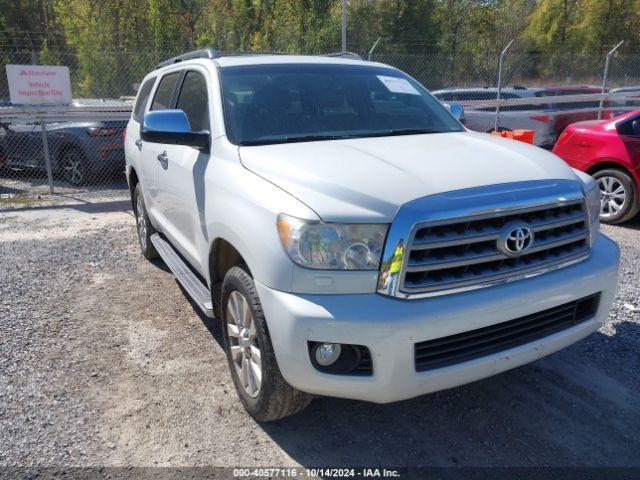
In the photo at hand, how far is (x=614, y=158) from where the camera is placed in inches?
267

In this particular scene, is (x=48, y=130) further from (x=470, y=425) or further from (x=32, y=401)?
(x=470, y=425)

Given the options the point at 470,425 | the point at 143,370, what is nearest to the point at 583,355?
the point at 470,425

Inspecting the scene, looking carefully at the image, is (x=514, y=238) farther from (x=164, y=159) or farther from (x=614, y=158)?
(x=614, y=158)

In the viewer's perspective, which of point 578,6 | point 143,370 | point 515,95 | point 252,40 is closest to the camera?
point 143,370

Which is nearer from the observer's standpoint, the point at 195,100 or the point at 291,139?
the point at 291,139

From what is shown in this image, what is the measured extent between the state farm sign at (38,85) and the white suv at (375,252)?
22.4 ft

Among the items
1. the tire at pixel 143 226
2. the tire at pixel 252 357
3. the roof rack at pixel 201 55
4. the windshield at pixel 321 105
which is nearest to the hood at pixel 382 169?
the windshield at pixel 321 105

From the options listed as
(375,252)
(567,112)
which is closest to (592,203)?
(375,252)

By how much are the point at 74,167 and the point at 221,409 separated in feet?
26.9

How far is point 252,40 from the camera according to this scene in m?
26.2

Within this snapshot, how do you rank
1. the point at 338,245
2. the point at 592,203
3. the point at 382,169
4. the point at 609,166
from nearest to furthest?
the point at 338,245, the point at 382,169, the point at 592,203, the point at 609,166

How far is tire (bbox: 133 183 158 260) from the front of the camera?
5.50m

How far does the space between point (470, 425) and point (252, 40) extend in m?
25.6

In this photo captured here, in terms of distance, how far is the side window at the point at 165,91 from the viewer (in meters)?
4.62
